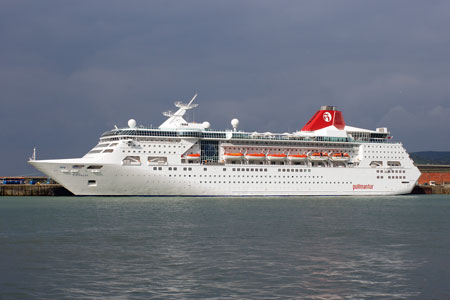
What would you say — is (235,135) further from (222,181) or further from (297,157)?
(297,157)

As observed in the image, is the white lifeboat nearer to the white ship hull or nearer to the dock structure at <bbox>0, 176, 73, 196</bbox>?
the white ship hull

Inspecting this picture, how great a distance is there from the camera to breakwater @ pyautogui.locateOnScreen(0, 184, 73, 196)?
53.0m

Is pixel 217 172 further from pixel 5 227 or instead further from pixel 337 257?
pixel 337 257

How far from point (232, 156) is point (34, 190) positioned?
2188 cm

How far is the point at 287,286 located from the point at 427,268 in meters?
4.95

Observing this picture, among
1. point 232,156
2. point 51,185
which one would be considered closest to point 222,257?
point 232,156

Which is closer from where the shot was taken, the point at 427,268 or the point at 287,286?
the point at 287,286

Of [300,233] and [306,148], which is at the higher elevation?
[306,148]

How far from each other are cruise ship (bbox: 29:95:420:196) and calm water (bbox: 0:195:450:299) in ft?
45.3

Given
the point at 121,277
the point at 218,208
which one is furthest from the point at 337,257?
the point at 218,208

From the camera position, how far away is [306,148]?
169 feet

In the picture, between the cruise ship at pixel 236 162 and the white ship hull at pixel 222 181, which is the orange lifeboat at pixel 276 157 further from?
the white ship hull at pixel 222 181

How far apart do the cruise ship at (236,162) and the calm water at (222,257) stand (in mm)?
13813

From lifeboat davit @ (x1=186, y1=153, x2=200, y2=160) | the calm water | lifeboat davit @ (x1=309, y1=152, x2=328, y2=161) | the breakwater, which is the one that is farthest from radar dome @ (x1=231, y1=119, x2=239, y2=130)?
the calm water
